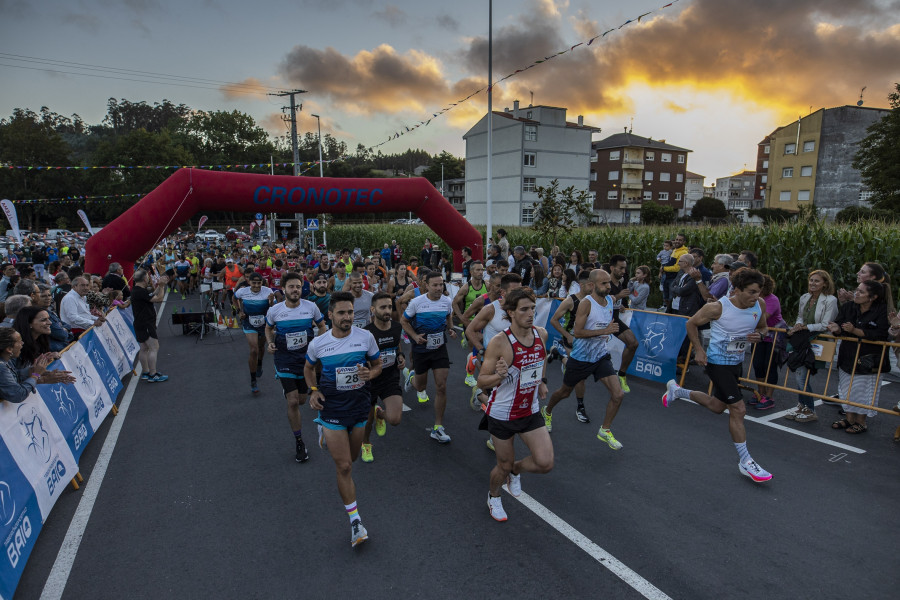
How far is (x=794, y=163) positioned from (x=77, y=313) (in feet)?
206

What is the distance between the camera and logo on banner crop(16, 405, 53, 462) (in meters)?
4.49

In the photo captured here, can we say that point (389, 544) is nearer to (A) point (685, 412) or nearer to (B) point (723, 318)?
(B) point (723, 318)

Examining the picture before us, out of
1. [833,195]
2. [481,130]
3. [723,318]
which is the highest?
[481,130]

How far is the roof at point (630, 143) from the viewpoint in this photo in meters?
64.9

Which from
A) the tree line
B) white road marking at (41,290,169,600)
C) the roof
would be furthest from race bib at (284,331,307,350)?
the roof

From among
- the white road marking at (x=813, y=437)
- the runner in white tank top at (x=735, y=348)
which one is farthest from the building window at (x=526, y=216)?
the runner in white tank top at (x=735, y=348)

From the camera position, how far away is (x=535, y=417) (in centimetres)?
427

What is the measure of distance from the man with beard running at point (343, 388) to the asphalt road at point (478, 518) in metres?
0.61

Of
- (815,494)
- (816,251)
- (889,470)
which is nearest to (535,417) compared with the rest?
(815,494)

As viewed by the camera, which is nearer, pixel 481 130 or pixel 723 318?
pixel 723 318

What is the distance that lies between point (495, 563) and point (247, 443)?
373cm

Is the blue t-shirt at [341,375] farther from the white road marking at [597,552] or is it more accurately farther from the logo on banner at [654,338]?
the logo on banner at [654,338]

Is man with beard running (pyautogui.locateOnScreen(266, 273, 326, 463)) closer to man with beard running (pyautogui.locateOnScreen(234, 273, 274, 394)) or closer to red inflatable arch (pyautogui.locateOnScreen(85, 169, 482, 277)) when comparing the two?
man with beard running (pyautogui.locateOnScreen(234, 273, 274, 394))

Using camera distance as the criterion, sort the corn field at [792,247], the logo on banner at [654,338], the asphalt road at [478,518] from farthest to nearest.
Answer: the corn field at [792,247] < the logo on banner at [654,338] < the asphalt road at [478,518]
